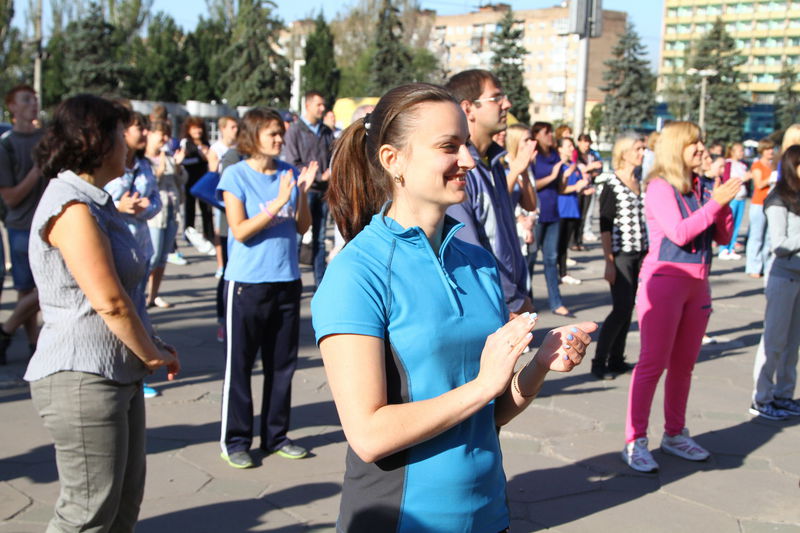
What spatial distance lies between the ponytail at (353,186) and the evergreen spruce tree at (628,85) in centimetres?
6154

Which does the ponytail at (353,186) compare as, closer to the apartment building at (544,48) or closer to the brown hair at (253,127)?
the brown hair at (253,127)

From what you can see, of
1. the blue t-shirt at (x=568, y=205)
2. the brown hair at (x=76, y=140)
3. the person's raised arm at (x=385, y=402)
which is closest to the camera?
the person's raised arm at (x=385, y=402)

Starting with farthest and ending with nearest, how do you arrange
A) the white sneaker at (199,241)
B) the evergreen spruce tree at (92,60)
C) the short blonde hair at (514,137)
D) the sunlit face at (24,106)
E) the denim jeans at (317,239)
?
the evergreen spruce tree at (92,60)
the white sneaker at (199,241)
the denim jeans at (317,239)
the short blonde hair at (514,137)
the sunlit face at (24,106)

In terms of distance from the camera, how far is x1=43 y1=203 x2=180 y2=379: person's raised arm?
2766 mm

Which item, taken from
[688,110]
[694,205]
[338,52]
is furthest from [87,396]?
[338,52]

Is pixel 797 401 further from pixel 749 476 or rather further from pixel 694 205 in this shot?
pixel 694 205

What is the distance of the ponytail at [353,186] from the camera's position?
2.33 m

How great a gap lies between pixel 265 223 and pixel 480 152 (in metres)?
1.27

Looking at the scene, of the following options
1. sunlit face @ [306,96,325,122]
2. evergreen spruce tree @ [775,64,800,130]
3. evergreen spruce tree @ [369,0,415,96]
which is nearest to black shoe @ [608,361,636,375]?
sunlit face @ [306,96,325,122]

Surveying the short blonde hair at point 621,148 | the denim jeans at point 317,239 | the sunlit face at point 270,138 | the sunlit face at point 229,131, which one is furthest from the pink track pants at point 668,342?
the sunlit face at point 229,131

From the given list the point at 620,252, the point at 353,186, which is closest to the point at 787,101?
the point at 620,252

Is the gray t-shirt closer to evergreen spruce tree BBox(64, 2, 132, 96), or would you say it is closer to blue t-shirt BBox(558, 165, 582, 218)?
blue t-shirt BBox(558, 165, 582, 218)

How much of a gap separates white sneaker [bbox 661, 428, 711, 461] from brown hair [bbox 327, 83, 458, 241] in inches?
132

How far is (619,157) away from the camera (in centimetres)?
704
